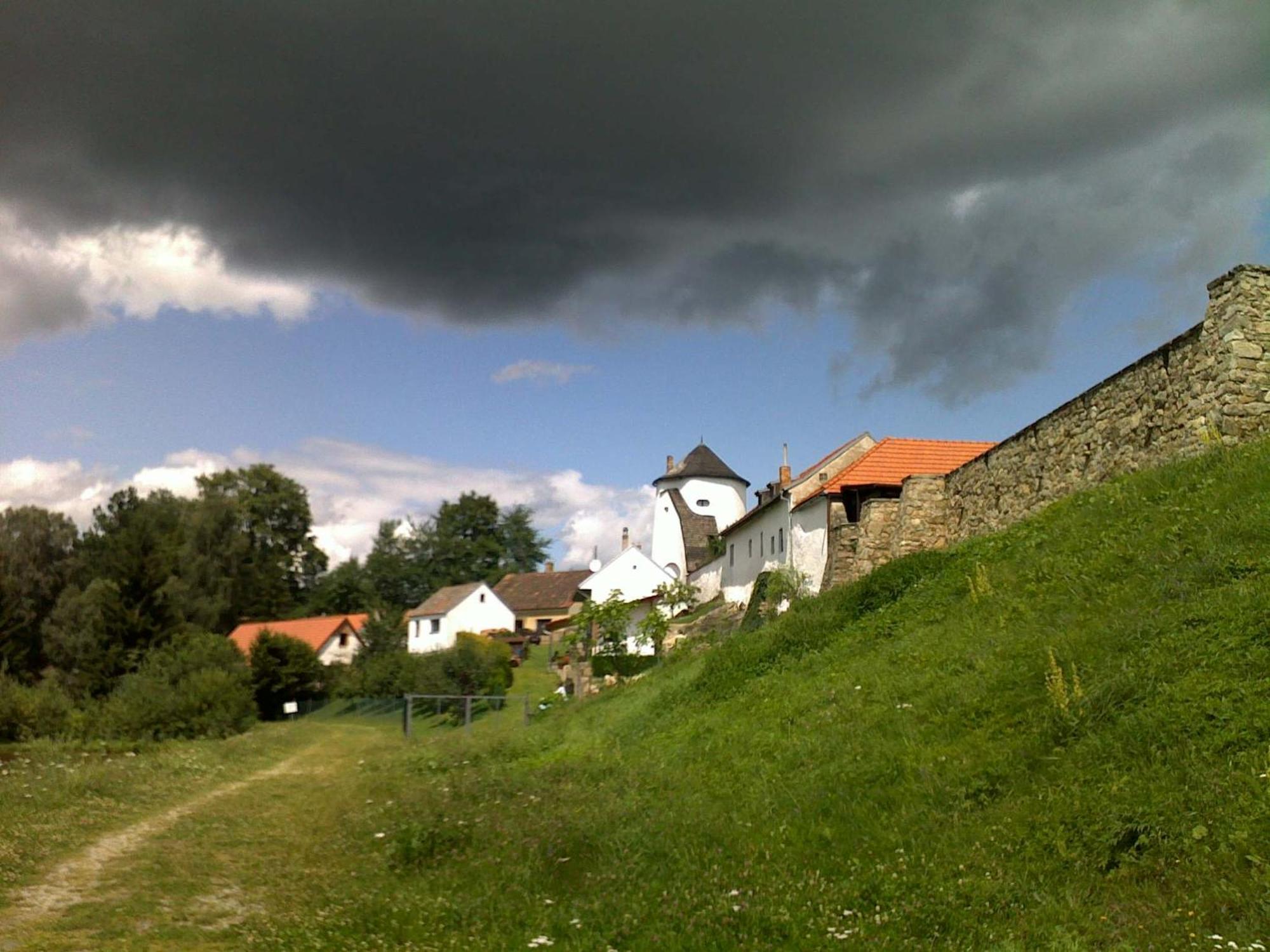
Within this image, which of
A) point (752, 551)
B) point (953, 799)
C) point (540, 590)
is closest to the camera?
point (953, 799)

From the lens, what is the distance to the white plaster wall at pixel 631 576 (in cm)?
5259

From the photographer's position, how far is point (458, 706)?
30.8 m

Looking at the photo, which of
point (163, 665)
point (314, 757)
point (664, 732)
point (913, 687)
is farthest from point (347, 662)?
point (913, 687)

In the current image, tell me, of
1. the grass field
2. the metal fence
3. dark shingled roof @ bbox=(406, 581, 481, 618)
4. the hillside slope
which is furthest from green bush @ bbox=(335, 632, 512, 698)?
the hillside slope

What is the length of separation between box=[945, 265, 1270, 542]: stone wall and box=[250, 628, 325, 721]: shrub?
35478mm

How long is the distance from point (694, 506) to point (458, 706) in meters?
25.2

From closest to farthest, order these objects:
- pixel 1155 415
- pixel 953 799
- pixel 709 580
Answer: pixel 953 799 < pixel 1155 415 < pixel 709 580

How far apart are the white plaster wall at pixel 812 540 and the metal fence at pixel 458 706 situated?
809 cm

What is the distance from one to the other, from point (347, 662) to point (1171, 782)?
57.9 metres

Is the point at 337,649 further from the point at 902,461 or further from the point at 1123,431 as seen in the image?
the point at 1123,431

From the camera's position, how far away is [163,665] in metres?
36.2

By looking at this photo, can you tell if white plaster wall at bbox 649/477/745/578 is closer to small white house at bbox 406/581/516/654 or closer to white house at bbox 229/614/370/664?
small white house at bbox 406/581/516/654

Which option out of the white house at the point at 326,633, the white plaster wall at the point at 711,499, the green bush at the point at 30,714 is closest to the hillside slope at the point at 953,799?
the green bush at the point at 30,714

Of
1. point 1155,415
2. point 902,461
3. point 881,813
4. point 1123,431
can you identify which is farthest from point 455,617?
point 881,813
